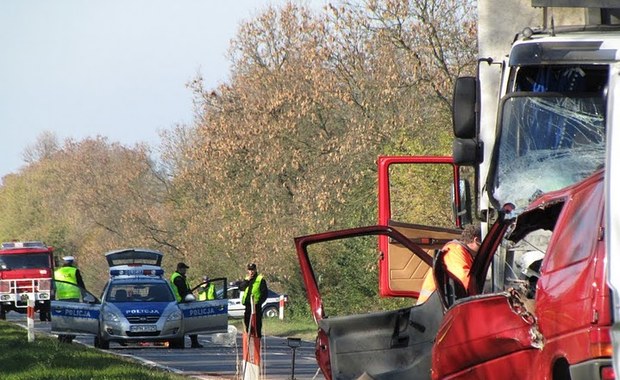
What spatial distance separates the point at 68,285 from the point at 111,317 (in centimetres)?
334

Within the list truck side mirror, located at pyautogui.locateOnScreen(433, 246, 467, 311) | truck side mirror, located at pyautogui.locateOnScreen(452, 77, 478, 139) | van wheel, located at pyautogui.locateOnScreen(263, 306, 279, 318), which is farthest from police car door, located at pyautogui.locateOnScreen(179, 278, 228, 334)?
van wheel, located at pyautogui.locateOnScreen(263, 306, 279, 318)

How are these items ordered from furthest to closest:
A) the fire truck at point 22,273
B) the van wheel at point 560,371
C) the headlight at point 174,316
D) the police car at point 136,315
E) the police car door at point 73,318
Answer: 1. the fire truck at point 22,273
2. the headlight at point 174,316
3. the police car at point 136,315
4. the police car door at point 73,318
5. the van wheel at point 560,371

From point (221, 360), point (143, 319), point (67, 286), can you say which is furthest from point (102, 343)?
point (221, 360)

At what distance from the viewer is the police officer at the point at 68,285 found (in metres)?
29.5

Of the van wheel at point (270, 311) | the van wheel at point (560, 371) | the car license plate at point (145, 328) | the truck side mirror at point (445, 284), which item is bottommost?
the van wheel at point (270, 311)

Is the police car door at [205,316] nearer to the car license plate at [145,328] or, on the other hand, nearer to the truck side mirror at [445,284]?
the car license plate at [145,328]

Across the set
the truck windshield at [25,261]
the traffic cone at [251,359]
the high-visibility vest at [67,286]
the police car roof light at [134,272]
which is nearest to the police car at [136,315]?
the police car roof light at [134,272]

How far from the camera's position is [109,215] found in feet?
257

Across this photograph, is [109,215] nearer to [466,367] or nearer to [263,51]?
[263,51]

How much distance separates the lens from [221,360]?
2447 centimetres

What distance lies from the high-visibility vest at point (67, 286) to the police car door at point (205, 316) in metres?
2.74

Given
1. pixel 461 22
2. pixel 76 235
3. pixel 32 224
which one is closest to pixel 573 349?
pixel 461 22

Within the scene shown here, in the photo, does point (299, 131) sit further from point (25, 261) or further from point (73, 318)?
point (73, 318)

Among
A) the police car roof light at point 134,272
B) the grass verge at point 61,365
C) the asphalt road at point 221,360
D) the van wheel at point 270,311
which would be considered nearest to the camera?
the grass verge at point 61,365
